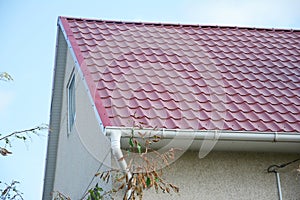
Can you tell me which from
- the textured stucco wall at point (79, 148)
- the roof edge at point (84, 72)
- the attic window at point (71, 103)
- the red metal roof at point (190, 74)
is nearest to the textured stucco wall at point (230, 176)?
the red metal roof at point (190, 74)

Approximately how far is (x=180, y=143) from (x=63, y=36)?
4.52m

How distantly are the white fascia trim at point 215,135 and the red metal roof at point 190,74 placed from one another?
0.69 ft

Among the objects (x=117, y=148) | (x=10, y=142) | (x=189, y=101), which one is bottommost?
(x=10, y=142)

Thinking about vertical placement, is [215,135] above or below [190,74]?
below

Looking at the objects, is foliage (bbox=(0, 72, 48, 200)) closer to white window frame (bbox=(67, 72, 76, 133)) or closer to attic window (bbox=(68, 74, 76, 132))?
white window frame (bbox=(67, 72, 76, 133))

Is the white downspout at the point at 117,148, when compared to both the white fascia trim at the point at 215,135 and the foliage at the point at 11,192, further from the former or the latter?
the foliage at the point at 11,192

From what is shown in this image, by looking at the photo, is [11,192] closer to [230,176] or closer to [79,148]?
[230,176]

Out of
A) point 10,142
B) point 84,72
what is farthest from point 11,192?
point 84,72

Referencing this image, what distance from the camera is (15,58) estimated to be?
8.80 metres

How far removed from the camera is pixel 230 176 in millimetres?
7652

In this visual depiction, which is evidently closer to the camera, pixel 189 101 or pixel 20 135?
pixel 20 135

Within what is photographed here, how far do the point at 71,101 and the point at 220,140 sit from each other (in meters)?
4.33

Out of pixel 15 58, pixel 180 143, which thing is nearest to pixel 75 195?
pixel 15 58

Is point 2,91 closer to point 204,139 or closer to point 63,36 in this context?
point 204,139
